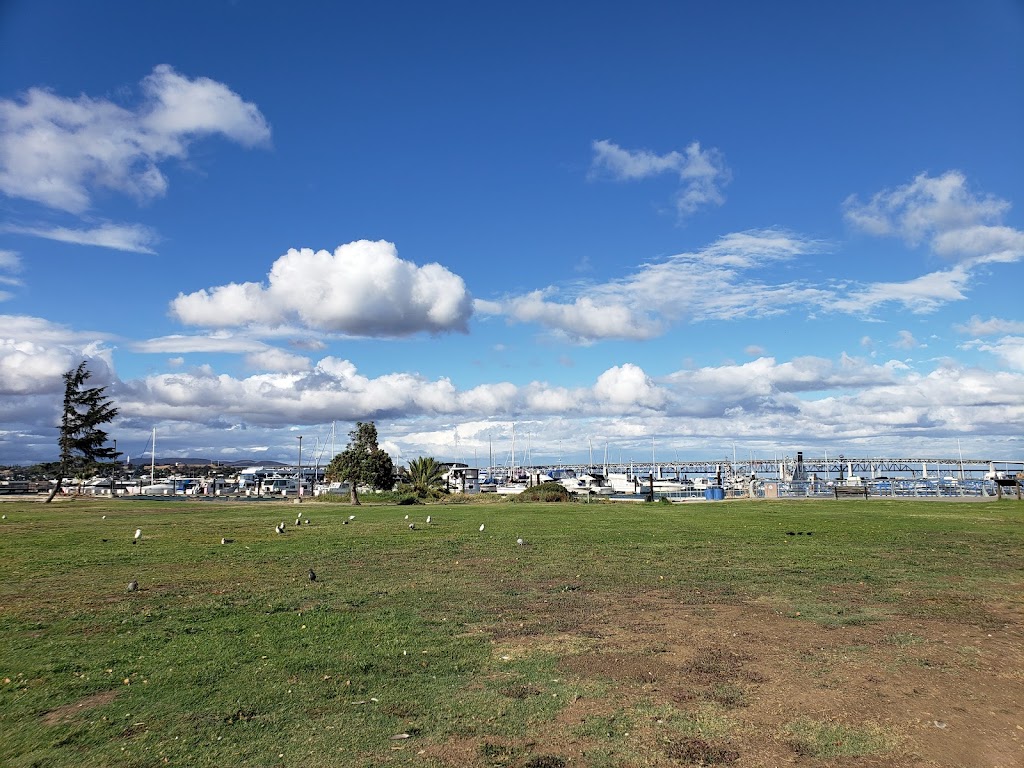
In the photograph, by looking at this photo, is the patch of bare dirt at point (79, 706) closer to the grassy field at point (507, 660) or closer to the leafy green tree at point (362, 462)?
the grassy field at point (507, 660)

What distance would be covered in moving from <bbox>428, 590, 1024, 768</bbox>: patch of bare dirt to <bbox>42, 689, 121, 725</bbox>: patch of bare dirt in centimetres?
408

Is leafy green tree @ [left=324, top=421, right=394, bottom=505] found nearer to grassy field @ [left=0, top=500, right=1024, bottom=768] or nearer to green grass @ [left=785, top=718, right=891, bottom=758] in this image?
grassy field @ [left=0, top=500, right=1024, bottom=768]

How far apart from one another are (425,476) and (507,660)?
6513 centimetres

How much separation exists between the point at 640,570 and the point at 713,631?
22.2ft

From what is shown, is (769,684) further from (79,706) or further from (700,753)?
(79,706)

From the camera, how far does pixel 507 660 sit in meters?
9.40

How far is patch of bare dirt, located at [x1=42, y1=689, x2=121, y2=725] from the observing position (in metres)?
7.30

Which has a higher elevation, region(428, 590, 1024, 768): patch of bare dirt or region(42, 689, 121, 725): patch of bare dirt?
region(428, 590, 1024, 768): patch of bare dirt

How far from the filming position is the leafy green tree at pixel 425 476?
2803 inches

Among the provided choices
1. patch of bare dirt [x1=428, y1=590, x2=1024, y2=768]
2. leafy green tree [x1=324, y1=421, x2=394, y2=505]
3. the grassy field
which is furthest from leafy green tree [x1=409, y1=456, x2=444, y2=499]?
patch of bare dirt [x1=428, y1=590, x2=1024, y2=768]

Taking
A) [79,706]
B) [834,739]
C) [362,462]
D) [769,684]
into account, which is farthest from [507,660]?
[362,462]

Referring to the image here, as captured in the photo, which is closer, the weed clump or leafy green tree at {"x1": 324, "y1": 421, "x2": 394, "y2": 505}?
the weed clump

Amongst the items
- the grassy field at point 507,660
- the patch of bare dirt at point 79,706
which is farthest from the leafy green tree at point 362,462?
the patch of bare dirt at point 79,706

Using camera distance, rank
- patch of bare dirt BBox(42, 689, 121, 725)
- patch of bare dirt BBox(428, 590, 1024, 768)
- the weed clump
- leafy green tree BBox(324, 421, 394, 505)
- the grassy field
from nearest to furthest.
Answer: the weed clump
patch of bare dirt BBox(428, 590, 1024, 768)
the grassy field
patch of bare dirt BBox(42, 689, 121, 725)
leafy green tree BBox(324, 421, 394, 505)
